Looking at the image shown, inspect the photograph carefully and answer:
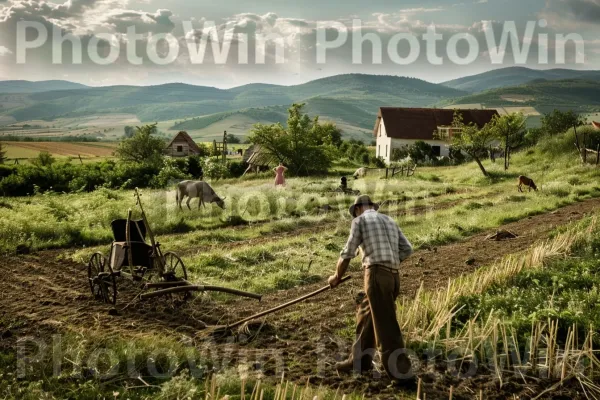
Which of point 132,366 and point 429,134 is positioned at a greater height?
point 429,134

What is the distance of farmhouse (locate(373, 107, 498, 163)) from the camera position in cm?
5331

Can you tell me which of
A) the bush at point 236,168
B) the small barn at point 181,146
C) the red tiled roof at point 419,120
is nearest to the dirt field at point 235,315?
the bush at point 236,168

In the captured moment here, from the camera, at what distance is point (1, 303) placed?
348 inches

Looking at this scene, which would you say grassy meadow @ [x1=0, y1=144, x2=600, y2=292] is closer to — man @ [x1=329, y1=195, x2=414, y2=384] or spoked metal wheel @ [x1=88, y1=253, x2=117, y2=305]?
spoked metal wheel @ [x1=88, y1=253, x2=117, y2=305]

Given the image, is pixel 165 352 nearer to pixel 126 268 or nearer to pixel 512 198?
pixel 126 268

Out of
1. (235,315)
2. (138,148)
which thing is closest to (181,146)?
(138,148)

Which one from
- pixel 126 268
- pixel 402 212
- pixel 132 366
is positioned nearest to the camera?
pixel 132 366

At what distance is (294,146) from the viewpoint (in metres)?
40.7

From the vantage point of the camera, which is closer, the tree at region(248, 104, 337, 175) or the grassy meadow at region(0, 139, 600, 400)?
the grassy meadow at region(0, 139, 600, 400)

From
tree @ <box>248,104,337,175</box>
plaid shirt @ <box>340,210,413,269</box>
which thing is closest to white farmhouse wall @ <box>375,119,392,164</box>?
tree @ <box>248,104,337,175</box>

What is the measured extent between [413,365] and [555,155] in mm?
33015

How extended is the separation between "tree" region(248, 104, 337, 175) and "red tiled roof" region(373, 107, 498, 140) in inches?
594

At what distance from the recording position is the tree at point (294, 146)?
1612 inches

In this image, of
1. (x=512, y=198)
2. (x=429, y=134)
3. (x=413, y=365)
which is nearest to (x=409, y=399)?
(x=413, y=365)
